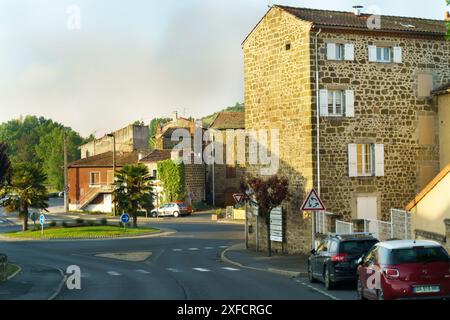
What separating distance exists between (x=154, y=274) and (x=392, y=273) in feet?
47.4

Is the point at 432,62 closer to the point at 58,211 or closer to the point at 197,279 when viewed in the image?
the point at 197,279

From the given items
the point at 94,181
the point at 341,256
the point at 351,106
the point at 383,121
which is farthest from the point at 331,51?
the point at 94,181

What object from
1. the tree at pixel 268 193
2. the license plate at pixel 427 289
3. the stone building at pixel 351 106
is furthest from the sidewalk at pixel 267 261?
the license plate at pixel 427 289

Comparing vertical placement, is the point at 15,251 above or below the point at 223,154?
below

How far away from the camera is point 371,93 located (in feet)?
115

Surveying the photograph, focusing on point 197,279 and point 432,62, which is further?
point 432,62

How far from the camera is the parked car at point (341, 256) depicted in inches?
832

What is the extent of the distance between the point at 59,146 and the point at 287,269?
312 feet

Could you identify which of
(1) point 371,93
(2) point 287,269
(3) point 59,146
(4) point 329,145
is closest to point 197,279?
(2) point 287,269

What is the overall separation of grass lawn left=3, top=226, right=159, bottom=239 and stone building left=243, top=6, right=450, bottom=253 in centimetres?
1769

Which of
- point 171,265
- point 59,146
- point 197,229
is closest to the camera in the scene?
point 171,265

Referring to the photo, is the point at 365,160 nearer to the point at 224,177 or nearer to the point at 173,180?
the point at 173,180

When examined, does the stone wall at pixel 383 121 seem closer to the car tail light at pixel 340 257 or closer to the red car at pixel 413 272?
the car tail light at pixel 340 257
